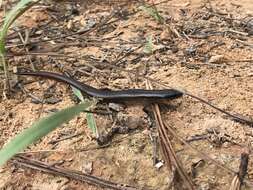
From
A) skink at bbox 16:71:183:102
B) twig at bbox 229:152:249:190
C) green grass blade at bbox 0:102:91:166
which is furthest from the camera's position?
skink at bbox 16:71:183:102

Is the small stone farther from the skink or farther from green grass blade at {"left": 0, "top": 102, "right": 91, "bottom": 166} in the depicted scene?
green grass blade at {"left": 0, "top": 102, "right": 91, "bottom": 166}

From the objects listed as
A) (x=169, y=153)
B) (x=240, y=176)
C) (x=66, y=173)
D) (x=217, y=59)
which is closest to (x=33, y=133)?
(x=66, y=173)

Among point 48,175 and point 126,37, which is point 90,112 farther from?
point 126,37

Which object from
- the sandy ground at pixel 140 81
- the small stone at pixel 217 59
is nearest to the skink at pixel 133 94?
the sandy ground at pixel 140 81

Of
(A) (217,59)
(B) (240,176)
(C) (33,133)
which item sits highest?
(C) (33,133)

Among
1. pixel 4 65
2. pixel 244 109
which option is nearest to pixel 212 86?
pixel 244 109

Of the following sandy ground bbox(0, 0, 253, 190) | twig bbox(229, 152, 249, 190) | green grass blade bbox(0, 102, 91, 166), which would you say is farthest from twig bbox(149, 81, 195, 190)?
Result: green grass blade bbox(0, 102, 91, 166)

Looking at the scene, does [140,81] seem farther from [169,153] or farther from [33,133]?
[33,133]

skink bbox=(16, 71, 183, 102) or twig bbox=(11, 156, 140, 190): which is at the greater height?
skink bbox=(16, 71, 183, 102)

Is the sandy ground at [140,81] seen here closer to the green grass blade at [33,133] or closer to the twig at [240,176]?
the twig at [240,176]
